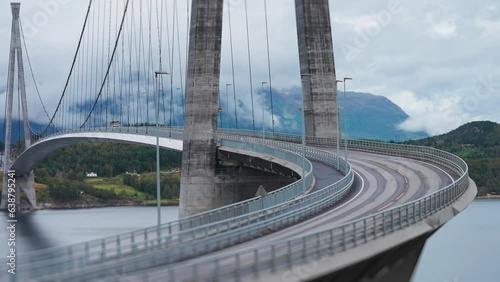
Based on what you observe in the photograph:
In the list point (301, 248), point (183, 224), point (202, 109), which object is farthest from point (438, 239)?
Answer: point (301, 248)

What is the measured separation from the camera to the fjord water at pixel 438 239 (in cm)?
7388

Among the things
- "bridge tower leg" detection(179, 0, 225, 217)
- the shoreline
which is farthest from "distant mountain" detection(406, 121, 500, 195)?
"bridge tower leg" detection(179, 0, 225, 217)

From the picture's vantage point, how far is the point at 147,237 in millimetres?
32188

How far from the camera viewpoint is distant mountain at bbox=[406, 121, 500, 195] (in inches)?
6019

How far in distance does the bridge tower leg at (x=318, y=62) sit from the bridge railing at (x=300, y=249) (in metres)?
38.4

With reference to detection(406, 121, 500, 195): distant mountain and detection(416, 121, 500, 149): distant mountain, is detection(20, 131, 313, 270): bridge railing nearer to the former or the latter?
detection(406, 121, 500, 195): distant mountain

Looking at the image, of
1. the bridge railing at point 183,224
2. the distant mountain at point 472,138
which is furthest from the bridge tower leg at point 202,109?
the distant mountain at point 472,138

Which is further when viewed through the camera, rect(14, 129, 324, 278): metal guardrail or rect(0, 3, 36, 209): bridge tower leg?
rect(0, 3, 36, 209): bridge tower leg

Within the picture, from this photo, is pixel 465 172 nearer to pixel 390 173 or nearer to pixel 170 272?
pixel 390 173

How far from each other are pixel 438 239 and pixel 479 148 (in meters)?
78.3

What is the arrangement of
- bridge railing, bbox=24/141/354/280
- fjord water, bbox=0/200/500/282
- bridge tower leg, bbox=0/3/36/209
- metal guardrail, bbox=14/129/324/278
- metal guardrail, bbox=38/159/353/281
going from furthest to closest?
bridge tower leg, bbox=0/3/36/209 → fjord water, bbox=0/200/500/282 → metal guardrail, bbox=14/129/324/278 → bridge railing, bbox=24/141/354/280 → metal guardrail, bbox=38/159/353/281

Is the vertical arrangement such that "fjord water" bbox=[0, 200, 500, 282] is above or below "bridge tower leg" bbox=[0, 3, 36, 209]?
below

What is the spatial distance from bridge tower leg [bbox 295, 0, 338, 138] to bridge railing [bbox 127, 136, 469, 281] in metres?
38.4

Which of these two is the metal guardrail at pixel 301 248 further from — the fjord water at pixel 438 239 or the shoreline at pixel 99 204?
the shoreline at pixel 99 204
